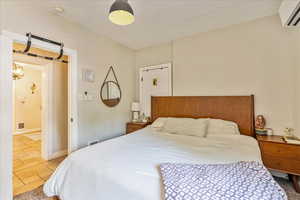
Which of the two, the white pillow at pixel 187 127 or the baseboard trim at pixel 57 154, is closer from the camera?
the white pillow at pixel 187 127

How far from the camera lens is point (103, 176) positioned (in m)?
1.18

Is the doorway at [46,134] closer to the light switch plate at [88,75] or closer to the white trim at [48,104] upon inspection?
the white trim at [48,104]

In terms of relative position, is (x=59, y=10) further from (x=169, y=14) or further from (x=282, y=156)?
(x=282, y=156)

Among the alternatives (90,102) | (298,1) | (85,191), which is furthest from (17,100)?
(298,1)

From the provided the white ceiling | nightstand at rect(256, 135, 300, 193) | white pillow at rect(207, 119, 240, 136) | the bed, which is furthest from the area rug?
the white ceiling

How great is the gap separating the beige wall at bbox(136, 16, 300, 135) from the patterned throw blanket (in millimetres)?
1633

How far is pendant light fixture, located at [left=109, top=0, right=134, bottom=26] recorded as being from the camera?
4.80ft

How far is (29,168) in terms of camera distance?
2617 mm

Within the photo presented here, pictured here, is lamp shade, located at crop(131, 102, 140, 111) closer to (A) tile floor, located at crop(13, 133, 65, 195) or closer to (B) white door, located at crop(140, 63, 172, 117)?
(B) white door, located at crop(140, 63, 172, 117)

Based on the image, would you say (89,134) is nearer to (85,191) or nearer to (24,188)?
(24,188)

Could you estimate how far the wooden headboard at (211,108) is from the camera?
2436 millimetres

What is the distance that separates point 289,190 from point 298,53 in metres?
1.83

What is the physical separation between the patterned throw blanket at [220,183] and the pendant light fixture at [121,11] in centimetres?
150

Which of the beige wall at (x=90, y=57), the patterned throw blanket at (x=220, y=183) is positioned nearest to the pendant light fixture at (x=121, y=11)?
the beige wall at (x=90, y=57)
